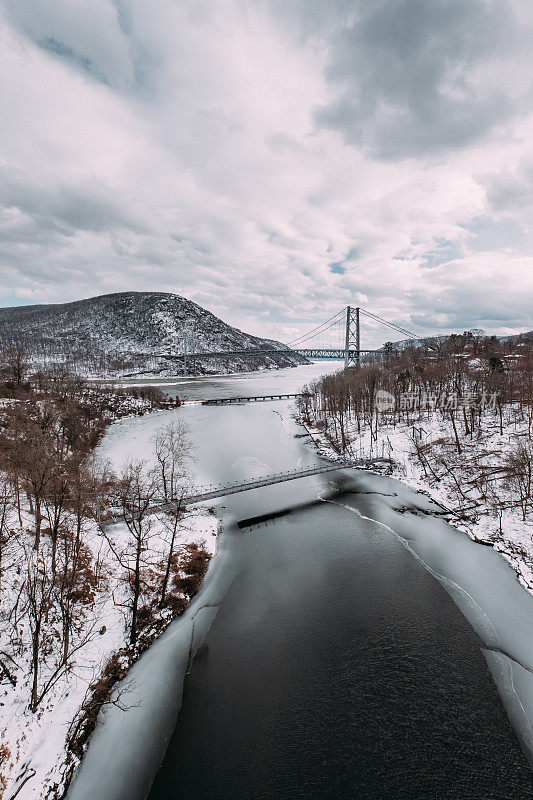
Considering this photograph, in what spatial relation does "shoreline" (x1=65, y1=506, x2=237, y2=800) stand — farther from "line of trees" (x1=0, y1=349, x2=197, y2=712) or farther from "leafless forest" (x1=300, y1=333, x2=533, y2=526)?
"leafless forest" (x1=300, y1=333, x2=533, y2=526)

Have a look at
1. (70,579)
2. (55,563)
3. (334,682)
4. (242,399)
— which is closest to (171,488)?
(70,579)

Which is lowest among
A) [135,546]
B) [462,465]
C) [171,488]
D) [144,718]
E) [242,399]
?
[144,718]

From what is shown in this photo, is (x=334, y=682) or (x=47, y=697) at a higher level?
(x=47, y=697)

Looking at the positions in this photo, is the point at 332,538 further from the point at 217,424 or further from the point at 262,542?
the point at 217,424

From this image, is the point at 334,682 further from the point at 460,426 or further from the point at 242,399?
the point at 242,399

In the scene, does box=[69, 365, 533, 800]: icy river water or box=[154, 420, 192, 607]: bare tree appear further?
box=[154, 420, 192, 607]: bare tree

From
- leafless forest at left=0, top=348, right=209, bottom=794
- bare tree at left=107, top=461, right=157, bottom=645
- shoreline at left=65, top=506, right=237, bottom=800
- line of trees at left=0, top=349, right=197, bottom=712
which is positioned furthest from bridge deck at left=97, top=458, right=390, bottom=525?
shoreline at left=65, top=506, right=237, bottom=800
